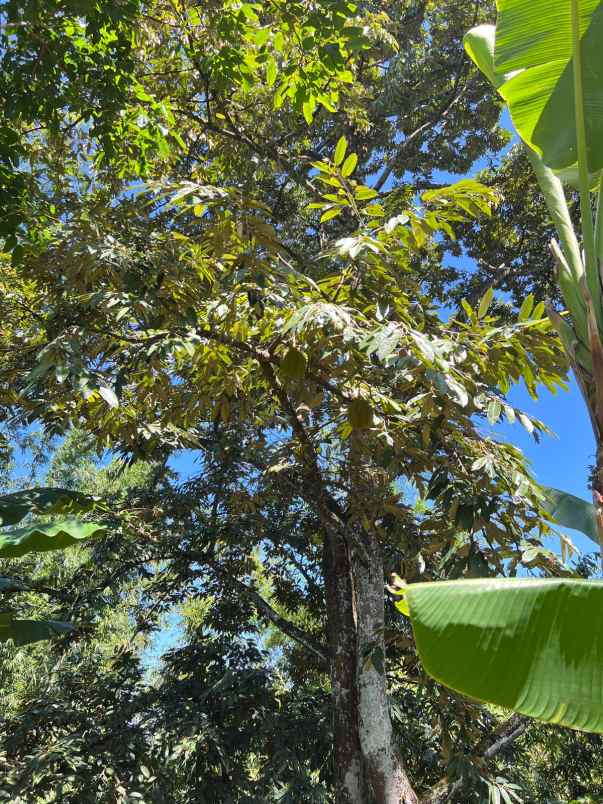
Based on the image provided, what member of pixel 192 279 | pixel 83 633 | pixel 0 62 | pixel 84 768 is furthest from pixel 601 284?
pixel 83 633

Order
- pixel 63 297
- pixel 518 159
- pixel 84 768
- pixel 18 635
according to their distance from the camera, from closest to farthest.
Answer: pixel 18 635, pixel 63 297, pixel 84 768, pixel 518 159

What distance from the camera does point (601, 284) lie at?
138 cm

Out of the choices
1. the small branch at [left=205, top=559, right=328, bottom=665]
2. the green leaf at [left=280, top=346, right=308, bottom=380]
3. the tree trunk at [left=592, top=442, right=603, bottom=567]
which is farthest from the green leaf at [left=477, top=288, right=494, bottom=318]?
the small branch at [left=205, top=559, right=328, bottom=665]

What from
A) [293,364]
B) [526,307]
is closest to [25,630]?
[293,364]

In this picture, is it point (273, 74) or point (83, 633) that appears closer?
point (273, 74)

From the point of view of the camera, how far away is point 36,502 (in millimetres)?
2553

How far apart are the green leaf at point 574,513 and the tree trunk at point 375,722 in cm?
246

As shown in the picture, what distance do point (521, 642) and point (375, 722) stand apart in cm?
398

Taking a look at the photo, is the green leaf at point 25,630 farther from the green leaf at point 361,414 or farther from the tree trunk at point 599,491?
the tree trunk at point 599,491

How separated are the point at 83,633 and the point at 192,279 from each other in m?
3.85

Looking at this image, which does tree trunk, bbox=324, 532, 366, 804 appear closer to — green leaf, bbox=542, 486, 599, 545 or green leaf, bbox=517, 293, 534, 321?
green leaf, bbox=517, 293, 534, 321

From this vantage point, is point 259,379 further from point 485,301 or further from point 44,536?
point 44,536

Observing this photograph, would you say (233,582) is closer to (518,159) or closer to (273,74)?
(273,74)

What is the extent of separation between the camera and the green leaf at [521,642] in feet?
3.14
